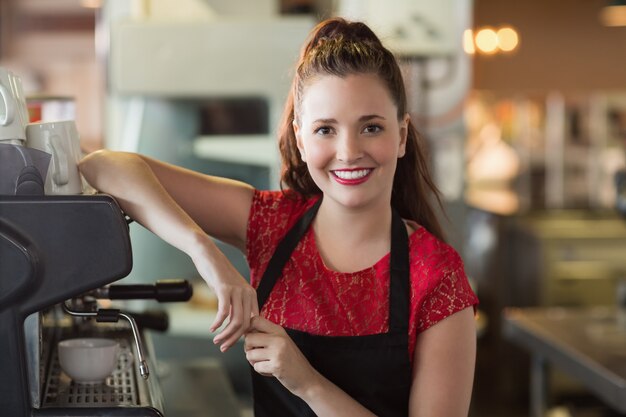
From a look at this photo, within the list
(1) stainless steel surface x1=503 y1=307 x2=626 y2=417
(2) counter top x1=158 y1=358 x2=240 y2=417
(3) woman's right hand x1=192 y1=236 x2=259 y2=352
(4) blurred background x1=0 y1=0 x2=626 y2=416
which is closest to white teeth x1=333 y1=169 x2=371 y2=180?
(3) woman's right hand x1=192 y1=236 x2=259 y2=352

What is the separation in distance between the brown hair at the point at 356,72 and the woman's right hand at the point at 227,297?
332 mm

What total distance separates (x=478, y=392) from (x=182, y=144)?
284 centimetres

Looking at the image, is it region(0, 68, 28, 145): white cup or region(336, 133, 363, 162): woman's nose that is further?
region(336, 133, 363, 162): woman's nose

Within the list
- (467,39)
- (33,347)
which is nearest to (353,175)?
(33,347)

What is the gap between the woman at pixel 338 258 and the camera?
1300mm

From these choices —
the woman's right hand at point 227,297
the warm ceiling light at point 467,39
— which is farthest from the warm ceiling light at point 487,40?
the woman's right hand at point 227,297

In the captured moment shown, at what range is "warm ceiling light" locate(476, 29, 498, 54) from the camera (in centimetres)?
578

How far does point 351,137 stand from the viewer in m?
1.33

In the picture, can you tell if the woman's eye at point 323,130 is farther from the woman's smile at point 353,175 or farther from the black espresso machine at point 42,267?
the black espresso machine at point 42,267

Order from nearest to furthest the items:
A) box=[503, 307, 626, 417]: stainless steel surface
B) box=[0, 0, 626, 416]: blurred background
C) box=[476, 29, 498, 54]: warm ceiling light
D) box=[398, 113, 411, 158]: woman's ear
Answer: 1. box=[398, 113, 411, 158]: woman's ear
2. box=[503, 307, 626, 417]: stainless steel surface
3. box=[0, 0, 626, 416]: blurred background
4. box=[476, 29, 498, 54]: warm ceiling light

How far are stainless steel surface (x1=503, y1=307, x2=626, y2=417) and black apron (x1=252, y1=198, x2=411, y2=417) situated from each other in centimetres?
107

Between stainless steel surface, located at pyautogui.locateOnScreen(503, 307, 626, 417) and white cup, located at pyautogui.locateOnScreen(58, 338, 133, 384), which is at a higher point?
white cup, located at pyautogui.locateOnScreen(58, 338, 133, 384)

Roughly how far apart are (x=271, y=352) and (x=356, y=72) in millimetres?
431

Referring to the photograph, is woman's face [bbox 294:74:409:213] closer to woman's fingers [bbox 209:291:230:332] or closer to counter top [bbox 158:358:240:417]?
woman's fingers [bbox 209:291:230:332]
